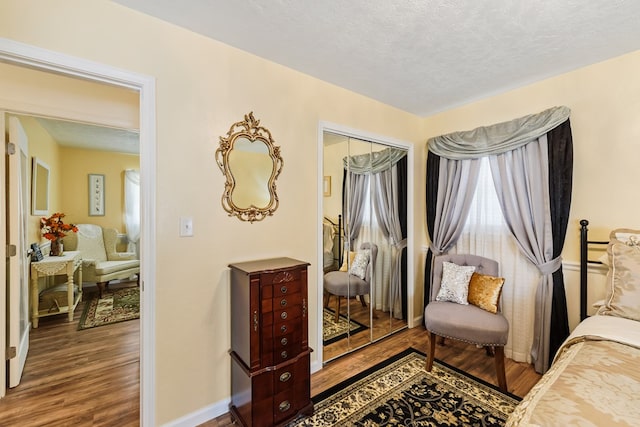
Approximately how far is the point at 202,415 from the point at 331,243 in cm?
157

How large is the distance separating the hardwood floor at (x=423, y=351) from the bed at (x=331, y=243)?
0.87 m

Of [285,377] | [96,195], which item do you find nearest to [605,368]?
[285,377]

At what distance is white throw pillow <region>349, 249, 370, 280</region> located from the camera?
2664 mm

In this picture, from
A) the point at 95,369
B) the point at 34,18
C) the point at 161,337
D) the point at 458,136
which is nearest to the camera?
the point at 34,18

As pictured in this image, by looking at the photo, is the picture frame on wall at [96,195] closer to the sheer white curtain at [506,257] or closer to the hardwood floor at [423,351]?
the hardwood floor at [423,351]

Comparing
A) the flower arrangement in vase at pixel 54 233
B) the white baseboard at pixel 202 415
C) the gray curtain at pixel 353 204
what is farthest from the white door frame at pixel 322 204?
the flower arrangement in vase at pixel 54 233

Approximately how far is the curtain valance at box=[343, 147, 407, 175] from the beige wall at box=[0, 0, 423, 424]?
72 cm

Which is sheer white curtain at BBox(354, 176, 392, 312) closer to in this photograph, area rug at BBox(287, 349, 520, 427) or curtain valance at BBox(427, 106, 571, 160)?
area rug at BBox(287, 349, 520, 427)

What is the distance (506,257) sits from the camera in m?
2.58

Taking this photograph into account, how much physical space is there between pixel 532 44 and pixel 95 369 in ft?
14.2

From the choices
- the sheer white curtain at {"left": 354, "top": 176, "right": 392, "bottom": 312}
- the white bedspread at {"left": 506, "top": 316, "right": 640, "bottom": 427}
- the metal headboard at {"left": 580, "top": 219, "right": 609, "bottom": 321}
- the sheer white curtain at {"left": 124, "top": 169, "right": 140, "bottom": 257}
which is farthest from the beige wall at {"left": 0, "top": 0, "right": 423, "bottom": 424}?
the sheer white curtain at {"left": 124, "top": 169, "right": 140, "bottom": 257}

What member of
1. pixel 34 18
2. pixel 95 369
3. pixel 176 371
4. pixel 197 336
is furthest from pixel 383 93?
pixel 95 369

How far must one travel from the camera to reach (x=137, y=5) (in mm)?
1493

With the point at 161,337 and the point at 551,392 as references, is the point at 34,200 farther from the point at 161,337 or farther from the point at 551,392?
the point at 551,392
